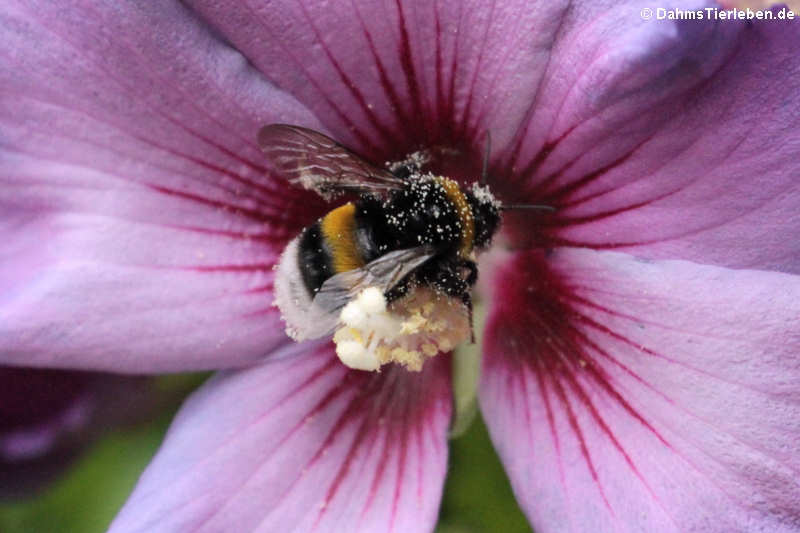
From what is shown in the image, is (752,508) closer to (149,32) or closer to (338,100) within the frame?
(338,100)

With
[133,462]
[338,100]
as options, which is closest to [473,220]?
[338,100]

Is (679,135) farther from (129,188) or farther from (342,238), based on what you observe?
(129,188)

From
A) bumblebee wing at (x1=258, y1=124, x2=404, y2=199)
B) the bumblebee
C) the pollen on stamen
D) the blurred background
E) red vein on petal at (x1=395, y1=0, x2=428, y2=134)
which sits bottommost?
the blurred background

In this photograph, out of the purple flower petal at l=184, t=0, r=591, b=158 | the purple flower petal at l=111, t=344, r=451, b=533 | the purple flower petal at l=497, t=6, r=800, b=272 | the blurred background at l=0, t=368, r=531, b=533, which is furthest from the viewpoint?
the blurred background at l=0, t=368, r=531, b=533

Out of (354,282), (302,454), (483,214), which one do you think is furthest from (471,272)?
(302,454)

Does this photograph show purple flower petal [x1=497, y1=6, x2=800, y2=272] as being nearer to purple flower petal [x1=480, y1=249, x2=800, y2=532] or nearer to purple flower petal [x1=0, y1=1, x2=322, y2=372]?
purple flower petal [x1=480, y1=249, x2=800, y2=532]

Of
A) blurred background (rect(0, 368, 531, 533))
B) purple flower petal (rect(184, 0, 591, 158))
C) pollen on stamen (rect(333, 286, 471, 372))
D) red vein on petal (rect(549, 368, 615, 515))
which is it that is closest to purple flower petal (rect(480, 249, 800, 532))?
red vein on petal (rect(549, 368, 615, 515))
